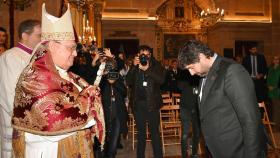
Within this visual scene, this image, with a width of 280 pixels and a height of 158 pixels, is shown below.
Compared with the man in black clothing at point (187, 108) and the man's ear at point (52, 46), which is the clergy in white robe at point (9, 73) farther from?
the man in black clothing at point (187, 108)

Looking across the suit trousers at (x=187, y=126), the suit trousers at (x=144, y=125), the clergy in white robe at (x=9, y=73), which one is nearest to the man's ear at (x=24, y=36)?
the clergy in white robe at (x=9, y=73)

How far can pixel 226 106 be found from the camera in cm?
307

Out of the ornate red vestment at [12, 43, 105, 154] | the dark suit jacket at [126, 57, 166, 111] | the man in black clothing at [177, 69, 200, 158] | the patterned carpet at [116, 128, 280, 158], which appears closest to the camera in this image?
the ornate red vestment at [12, 43, 105, 154]

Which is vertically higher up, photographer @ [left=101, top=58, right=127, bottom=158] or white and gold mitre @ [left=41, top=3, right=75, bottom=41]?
white and gold mitre @ [left=41, top=3, right=75, bottom=41]

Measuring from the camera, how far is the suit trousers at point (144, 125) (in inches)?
264

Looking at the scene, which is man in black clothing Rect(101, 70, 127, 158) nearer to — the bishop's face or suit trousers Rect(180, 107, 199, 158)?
suit trousers Rect(180, 107, 199, 158)

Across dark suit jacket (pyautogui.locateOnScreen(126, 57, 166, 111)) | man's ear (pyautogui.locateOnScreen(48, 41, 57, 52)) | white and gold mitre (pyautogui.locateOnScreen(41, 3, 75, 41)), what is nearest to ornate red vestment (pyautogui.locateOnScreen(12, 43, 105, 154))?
man's ear (pyautogui.locateOnScreen(48, 41, 57, 52))

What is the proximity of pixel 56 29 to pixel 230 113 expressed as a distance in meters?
1.56

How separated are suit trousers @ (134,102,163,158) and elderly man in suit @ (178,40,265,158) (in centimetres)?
346

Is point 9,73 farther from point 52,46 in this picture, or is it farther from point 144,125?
point 144,125

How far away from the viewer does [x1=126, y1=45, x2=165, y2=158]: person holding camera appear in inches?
263

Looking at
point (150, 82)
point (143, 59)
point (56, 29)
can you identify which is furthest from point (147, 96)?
point (56, 29)

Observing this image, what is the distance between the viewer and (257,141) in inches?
114

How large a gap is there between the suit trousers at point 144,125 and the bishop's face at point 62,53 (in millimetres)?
3717
